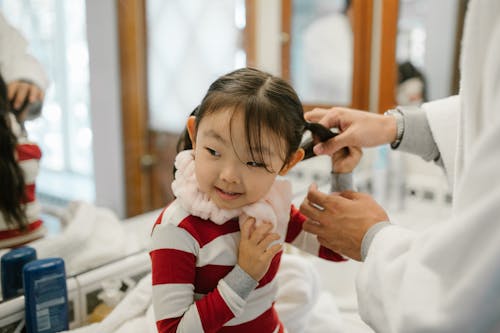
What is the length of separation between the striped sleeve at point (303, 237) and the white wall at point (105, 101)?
19.9 inches

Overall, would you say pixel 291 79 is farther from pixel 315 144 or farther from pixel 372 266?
pixel 372 266

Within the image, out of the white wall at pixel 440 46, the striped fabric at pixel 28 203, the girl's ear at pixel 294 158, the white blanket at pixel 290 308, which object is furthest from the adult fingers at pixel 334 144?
the white wall at pixel 440 46

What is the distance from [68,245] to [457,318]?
860 millimetres

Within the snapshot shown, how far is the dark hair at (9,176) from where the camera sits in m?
0.96

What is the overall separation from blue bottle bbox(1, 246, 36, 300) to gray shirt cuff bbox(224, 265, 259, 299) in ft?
1.46

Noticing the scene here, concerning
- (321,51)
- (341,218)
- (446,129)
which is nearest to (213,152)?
(341,218)

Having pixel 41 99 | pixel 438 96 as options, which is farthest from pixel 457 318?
pixel 438 96

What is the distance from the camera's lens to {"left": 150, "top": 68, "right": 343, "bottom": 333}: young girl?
2.56 ft

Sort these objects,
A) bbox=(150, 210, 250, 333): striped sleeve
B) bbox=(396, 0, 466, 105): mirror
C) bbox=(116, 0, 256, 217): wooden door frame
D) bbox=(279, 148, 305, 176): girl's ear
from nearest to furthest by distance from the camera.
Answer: bbox=(150, 210, 250, 333): striped sleeve → bbox=(279, 148, 305, 176): girl's ear → bbox=(116, 0, 256, 217): wooden door frame → bbox=(396, 0, 466, 105): mirror

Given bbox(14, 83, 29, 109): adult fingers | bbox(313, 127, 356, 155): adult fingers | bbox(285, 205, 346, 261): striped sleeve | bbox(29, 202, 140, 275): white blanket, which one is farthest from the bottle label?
bbox(313, 127, 356, 155): adult fingers

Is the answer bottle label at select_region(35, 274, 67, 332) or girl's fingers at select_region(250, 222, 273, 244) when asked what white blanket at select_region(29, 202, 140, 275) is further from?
girl's fingers at select_region(250, 222, 273, 244)

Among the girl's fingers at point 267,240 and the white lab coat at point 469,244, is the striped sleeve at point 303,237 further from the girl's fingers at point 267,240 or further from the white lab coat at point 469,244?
the white lab coat at point 469,244

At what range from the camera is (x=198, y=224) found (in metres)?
0.83

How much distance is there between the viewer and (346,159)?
1.05 meters
